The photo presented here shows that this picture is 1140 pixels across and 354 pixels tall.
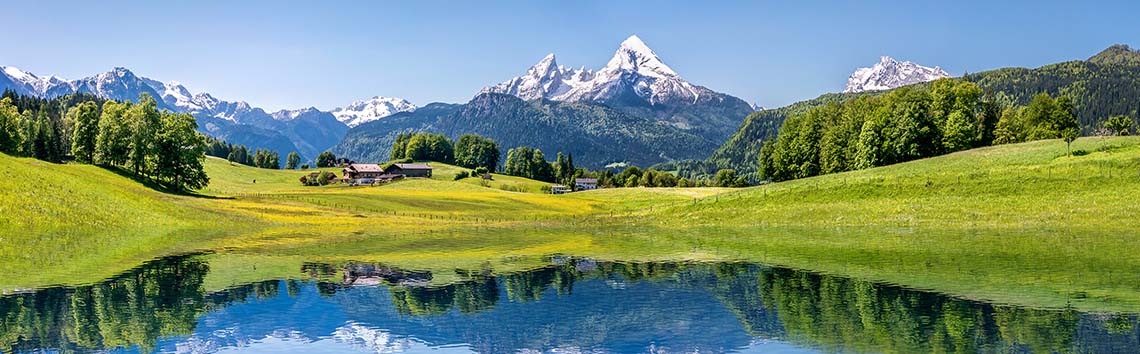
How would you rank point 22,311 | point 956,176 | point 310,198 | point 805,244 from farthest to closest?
point 310,198
point 956,176
point 805,244
point 22,311

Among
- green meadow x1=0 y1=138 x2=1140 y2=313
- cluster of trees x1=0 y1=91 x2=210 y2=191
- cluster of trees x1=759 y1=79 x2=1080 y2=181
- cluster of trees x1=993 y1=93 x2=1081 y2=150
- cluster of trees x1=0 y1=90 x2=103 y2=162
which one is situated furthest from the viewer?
cluster of trees x1=993 y1=93 x2=1081 y2=150

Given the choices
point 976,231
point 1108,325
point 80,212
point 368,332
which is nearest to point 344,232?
point 80,212

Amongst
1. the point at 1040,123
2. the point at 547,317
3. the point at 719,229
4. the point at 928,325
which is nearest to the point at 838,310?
the point at 928,325

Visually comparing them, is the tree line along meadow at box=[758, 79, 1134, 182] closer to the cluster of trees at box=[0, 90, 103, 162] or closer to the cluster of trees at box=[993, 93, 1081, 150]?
the cluster of trees at box=[993, 93, 1081, 150]

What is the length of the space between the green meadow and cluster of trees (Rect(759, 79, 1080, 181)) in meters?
13.3

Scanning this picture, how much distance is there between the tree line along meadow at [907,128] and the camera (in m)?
119

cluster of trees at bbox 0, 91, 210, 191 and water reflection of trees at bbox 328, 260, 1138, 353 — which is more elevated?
cluster of trees at bbox 0, 91, 210, 191

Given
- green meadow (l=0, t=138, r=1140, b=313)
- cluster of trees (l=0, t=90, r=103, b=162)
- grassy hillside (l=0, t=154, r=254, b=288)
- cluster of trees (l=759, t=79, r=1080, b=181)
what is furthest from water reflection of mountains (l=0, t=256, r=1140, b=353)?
cluster of trees (l=0, t=90, r=103, b=162)

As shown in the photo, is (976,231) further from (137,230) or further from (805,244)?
(137,230)

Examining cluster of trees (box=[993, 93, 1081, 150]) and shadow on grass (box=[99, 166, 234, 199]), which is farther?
cluster of trees (box=[993, 93, 1081, 150])

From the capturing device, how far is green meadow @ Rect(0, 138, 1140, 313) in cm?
3691

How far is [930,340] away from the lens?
21.4m

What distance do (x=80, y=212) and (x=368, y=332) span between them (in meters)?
59.4

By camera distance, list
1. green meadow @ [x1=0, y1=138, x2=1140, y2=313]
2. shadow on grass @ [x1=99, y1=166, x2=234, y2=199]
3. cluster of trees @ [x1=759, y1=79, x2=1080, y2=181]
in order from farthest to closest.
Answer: cluster of trees @ [x1=759, y1=79, x2=1080, y2=181], shadow on grass @ [x1=99, y1=166, x2=234, y2=199], green meadow @ [x1=0, y1=138, x2=1140, y2=313]
